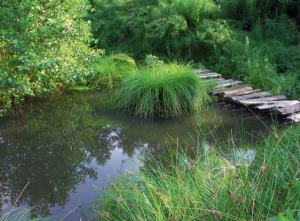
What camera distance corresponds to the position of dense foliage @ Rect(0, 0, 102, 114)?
222 inches

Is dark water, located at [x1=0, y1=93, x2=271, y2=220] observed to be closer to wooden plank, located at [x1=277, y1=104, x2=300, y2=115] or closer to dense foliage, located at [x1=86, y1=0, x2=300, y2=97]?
wooden plank, located at [x1=277, y1=104, x2=300, y2=115]

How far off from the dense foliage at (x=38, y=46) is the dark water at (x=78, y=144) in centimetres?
51

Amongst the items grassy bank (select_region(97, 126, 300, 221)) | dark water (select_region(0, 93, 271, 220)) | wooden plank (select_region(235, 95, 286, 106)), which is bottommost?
dark water (select_region(0, 93, 271, 220))

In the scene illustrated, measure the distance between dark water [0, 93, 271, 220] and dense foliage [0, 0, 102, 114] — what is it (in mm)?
512

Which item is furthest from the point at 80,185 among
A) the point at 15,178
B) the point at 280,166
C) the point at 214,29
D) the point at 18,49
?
the point at 214,29

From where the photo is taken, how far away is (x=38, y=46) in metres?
5.95

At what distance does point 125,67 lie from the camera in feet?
25.9

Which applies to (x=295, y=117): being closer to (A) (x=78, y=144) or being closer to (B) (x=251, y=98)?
(B) (x=251, y=98)

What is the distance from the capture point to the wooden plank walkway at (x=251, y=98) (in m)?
5.65

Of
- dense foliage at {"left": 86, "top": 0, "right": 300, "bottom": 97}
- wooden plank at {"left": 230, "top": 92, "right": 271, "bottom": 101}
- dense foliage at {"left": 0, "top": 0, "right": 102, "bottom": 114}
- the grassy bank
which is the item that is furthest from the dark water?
dense foliage at {"left": 86, "top": 0, "right": 300, "bottom": 97}

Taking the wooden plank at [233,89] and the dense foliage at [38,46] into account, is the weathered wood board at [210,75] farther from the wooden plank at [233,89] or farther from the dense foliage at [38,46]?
the dense foliage at [38,46]

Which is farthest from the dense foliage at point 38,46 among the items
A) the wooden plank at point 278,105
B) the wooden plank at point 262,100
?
the wooden plank at point 278,105

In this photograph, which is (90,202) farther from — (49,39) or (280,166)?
(49,39)

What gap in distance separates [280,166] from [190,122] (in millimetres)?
2783
